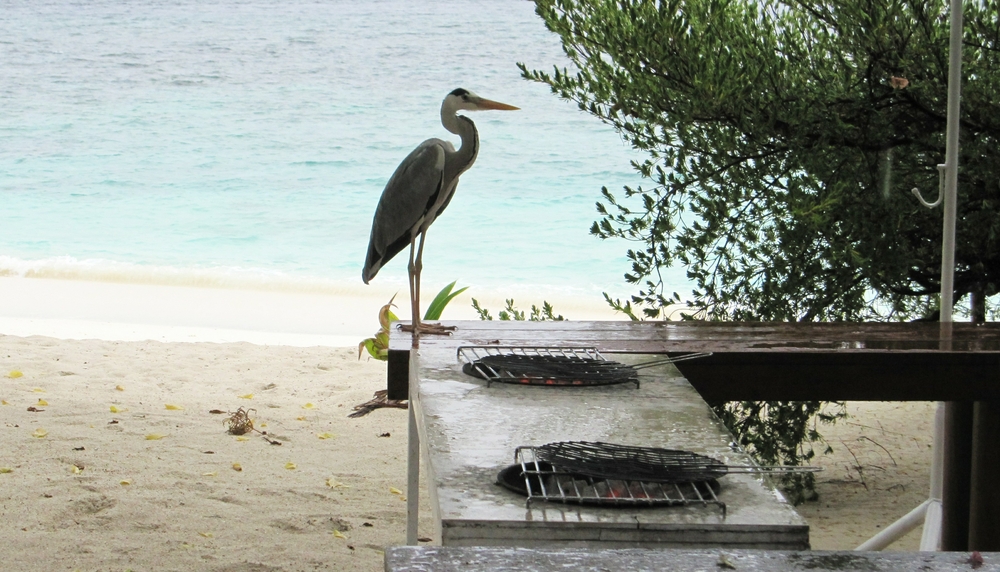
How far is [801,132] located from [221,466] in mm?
3015

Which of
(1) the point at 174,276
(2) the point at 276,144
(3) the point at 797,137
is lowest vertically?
(1) the point at 174,276

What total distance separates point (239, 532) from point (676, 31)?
2.56 meters

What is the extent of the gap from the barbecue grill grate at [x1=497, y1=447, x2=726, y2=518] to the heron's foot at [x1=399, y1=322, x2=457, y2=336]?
64.2 inches

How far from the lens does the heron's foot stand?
144 inches

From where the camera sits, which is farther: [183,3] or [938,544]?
[183,3]

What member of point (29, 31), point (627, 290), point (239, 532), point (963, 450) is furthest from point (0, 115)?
point (963, 450)

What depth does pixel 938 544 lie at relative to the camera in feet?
12.2

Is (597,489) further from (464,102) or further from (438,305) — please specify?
(438,305)

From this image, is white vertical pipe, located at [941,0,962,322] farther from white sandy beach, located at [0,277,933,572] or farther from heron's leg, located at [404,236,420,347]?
heron's leg, located at [404,236,420,347]

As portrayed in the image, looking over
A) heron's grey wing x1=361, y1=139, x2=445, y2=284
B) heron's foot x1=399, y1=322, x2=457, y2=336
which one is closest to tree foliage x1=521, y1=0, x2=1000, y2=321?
heron's grey wing x1=361, y1=139, x2=445, y2=284

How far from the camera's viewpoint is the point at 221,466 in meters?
5.05

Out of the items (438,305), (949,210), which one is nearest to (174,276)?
(438,305)

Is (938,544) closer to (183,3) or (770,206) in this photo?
(770,206)

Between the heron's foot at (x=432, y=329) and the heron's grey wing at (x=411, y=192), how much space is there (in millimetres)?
419
